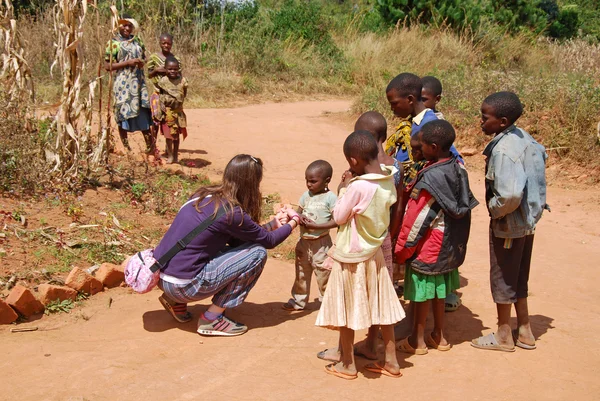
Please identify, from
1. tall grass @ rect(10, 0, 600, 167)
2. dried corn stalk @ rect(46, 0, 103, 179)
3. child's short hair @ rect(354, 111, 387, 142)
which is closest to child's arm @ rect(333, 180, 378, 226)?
child's short hair @ rect(354, 111, 387, 142)

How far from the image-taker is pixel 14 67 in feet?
21.8

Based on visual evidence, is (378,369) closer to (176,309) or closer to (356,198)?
(356,198)

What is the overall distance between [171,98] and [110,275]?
395 cm

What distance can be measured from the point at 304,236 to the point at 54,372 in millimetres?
1872

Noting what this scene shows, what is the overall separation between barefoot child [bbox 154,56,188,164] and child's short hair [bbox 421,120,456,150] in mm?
5139

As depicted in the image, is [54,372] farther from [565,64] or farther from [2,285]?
[565,64]

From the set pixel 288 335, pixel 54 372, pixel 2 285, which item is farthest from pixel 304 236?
pixel 2 285

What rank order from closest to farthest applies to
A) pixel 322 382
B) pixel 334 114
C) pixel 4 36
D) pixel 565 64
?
pixel 322 382 → pixel 4 36 → pixel 334 114 → pixel 565 64

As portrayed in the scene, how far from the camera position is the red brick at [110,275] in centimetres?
488

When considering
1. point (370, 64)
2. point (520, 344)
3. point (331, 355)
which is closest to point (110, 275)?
point (331, 355)

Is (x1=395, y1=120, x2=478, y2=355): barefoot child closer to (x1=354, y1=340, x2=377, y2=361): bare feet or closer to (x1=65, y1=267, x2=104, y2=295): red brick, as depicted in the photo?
(x1=354, y1=340, x2=377, y2=361): bare feet

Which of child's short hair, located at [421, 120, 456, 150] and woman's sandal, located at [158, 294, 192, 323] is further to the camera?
woman's sandal, located at [158, 294, 192, 323]

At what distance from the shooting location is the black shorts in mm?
3979

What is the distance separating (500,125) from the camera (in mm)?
3924
